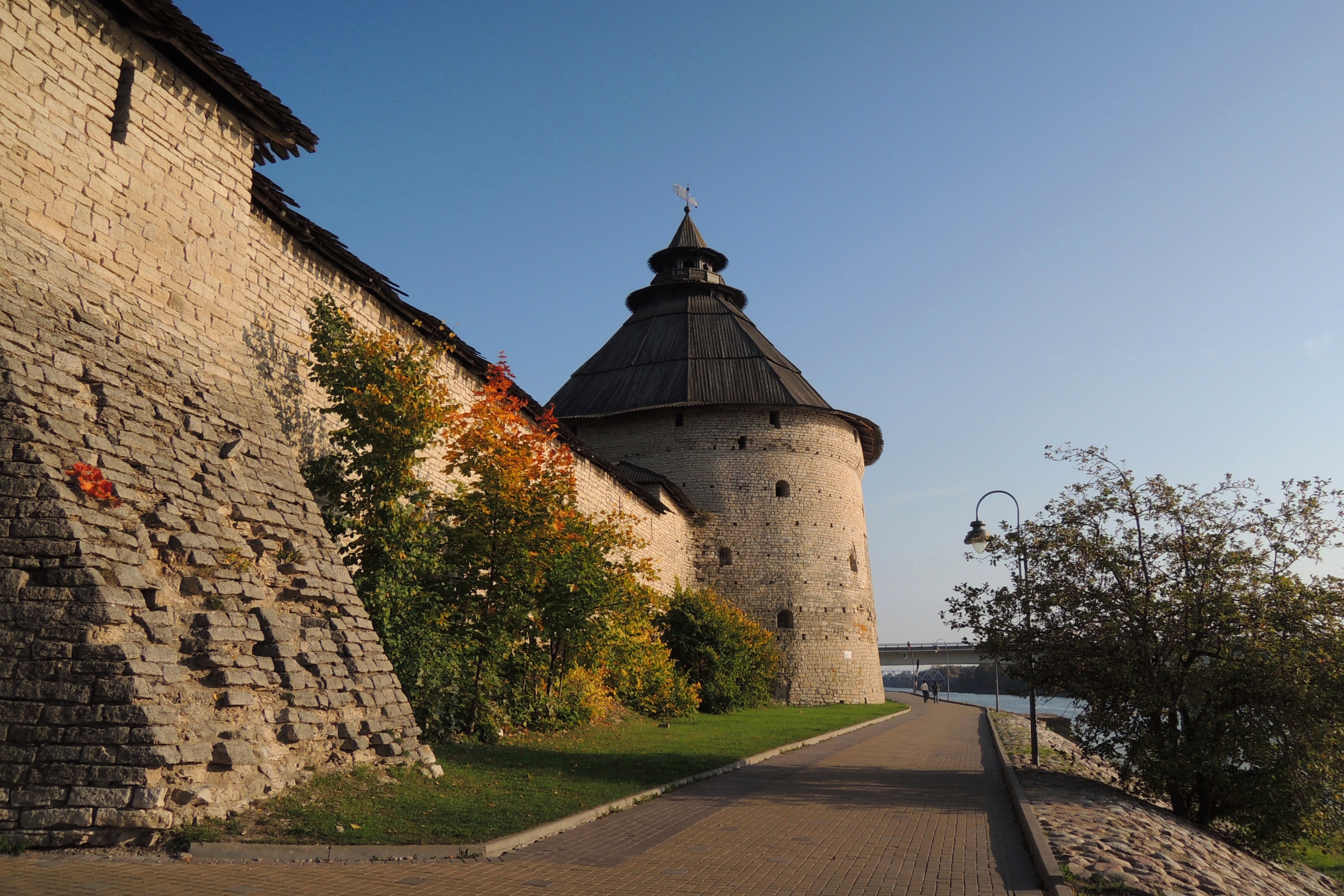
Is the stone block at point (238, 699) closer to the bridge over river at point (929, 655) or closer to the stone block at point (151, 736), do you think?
the stone block at point (151, 736)

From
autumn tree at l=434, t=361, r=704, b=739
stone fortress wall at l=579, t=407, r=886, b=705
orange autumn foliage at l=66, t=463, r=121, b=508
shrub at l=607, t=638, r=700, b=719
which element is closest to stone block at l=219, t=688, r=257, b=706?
orange autumn foliage at l=66, t=463, r=121, b=508

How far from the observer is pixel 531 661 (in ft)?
42.7

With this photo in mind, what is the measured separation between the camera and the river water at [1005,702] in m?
49.3

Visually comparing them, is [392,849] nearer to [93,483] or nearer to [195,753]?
[195,753]

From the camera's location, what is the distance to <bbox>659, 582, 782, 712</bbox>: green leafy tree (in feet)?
73.0

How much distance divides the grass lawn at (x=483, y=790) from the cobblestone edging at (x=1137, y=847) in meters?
4.09

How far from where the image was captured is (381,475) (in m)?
10.7

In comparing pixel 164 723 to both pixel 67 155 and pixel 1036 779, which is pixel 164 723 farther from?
pixel 1036 779

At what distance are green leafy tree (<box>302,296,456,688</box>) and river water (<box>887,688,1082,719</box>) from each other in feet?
109

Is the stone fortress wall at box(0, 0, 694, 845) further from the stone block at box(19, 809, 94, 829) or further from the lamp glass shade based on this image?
the lamp glass shade

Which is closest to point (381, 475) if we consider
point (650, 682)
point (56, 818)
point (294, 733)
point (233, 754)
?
point (294, 733)

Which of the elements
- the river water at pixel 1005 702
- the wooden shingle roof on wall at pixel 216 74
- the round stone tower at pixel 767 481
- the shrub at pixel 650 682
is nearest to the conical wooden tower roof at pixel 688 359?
the round stone tower at pixel 767 481

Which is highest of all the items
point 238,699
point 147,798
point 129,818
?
point 238,699

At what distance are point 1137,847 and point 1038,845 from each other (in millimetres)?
1426
